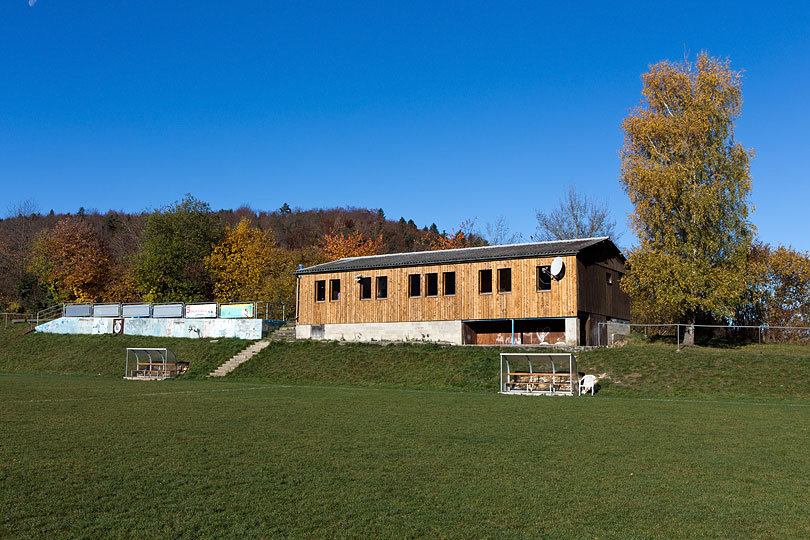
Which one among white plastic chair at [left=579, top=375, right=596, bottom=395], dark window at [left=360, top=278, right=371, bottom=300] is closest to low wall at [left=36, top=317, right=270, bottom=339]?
dark window at [left=360, top=278, right=371, bottom=300]

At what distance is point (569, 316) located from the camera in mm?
31219

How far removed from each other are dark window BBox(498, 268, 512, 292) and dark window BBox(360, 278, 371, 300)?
7794mm

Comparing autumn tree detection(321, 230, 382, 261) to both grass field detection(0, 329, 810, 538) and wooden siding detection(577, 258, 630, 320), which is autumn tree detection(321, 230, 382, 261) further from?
grass field detection(0, 329, 810, 538)

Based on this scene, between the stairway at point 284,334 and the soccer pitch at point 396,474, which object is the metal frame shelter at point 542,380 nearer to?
the soccer pitch at point 396,474

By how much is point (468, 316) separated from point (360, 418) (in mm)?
19784

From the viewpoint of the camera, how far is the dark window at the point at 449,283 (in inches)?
1375

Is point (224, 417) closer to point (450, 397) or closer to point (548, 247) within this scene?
point (450, 397)

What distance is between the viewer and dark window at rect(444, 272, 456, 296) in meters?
34.9

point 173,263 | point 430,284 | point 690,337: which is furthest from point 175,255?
point 690,337

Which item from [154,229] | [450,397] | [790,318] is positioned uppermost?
[154,229]

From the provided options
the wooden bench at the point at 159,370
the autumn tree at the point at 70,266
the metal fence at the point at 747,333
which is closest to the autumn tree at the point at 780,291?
the metal fence at the point at 747,333

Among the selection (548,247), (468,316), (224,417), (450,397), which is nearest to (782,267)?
(548,247)

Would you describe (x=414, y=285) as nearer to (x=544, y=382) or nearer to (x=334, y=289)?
(x=334, y=289)

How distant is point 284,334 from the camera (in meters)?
39.2
